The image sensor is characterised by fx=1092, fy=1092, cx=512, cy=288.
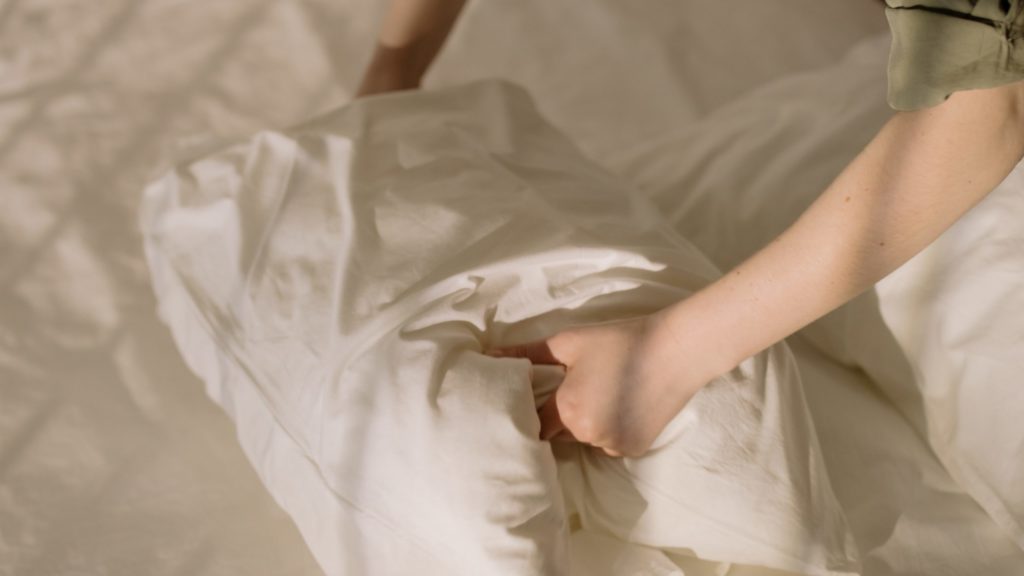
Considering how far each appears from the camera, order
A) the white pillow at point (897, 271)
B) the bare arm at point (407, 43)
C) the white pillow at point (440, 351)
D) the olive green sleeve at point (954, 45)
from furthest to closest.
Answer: the bare arm at point (407, 43)
the white pillow at point (897, 271)
the white pillow at point (440, 351)
the olive green sleeve at point (954, 45)

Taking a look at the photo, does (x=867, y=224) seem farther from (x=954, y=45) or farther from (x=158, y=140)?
(x=158, y=140)

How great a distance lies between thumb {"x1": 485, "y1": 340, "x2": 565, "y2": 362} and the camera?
2.93 ft

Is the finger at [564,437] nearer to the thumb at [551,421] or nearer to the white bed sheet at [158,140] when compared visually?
the thumb at [551,421]

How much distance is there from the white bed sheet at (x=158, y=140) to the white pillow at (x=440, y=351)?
3.1 inches

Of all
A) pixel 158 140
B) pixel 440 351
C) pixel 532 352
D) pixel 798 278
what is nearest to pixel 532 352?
pixel 532 352

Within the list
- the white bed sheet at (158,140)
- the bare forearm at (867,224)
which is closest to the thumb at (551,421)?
the bare forearm at (867,224)

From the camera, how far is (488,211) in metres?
0.97

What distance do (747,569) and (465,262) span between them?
1.12 ft

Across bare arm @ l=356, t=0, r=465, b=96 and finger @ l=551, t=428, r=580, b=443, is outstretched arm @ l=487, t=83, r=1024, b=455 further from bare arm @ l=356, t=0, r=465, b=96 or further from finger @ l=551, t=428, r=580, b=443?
bare arm @ l=356, t=0, r=465, b=96

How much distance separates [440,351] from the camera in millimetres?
831

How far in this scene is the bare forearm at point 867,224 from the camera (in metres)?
0.68

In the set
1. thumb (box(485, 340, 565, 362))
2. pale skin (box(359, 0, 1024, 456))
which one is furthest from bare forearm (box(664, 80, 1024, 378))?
thumb (box(485, 340, 565, 362))

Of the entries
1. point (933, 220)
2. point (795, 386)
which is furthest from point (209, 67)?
point (933, 220)

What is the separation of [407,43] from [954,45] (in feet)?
2.44
